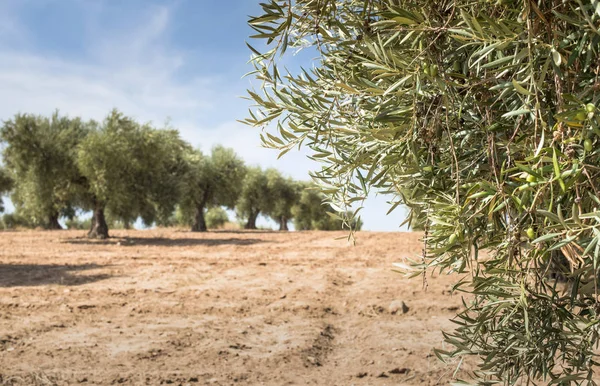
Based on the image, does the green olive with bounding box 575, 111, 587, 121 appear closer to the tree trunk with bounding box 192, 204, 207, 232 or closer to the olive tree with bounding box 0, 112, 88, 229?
the olive tree with bounding box 0, 112, 88, 229

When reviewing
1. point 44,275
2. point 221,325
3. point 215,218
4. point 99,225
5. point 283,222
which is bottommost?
point 221,325

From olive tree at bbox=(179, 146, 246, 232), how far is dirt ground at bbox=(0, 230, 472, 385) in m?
28.1

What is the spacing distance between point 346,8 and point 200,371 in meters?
4.97

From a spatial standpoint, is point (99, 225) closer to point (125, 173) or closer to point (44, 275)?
point (125, 173)

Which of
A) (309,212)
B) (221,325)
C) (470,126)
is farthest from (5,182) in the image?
(470,126)

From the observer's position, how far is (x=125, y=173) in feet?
96.2

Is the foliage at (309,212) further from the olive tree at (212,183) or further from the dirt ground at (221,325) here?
the dirt ground at (221,325)

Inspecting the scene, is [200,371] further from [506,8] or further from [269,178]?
[269,178]

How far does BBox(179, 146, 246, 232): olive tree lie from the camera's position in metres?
43.8

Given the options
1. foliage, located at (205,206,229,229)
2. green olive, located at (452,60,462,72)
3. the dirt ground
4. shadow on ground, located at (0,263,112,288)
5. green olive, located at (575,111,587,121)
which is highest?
foliage, located at (205,206,229,229)

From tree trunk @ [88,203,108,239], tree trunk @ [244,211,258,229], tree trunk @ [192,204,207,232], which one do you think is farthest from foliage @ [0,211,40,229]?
tree trunk @ [88,203,108,239]

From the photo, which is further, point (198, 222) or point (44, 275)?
point (198, 222)

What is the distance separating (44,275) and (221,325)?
8.21 metres

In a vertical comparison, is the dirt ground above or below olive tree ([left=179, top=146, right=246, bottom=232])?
below
